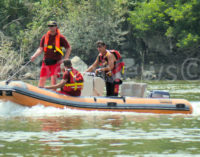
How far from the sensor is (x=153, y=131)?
9.48 meters

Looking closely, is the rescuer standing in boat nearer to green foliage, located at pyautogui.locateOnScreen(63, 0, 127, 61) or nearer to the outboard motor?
the outboard motor

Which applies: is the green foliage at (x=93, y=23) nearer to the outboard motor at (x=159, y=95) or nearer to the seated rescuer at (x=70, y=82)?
the outboard motor at (x=159, y=95)

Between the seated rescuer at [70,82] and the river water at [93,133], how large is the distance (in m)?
0.47

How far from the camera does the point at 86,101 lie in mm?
12164

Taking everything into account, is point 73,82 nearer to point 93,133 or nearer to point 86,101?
point 86,101

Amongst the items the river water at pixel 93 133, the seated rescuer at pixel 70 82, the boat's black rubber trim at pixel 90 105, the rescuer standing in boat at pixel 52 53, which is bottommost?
the river water at pixel 93 133

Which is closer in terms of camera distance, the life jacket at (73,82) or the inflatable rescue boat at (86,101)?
the inflatable rescue boat at (86,101)

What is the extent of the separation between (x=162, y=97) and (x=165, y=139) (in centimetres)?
411

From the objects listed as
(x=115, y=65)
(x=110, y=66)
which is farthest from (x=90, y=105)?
(x=115, y=65)

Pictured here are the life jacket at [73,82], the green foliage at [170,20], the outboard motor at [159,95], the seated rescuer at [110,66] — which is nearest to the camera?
the life jacket at [73,82]

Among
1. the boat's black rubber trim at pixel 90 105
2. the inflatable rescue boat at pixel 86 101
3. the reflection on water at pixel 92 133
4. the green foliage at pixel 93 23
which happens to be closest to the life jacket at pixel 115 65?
the inflatable rescue boat at pixel 86 101

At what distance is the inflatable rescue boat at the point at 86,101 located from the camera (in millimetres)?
11930

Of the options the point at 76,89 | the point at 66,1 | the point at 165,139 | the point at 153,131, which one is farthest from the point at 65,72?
the point at 66,1

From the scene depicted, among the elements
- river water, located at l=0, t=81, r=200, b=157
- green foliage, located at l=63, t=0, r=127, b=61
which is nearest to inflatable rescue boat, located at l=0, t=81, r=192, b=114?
river water, located at l=0, t=81, r=200, b=157
